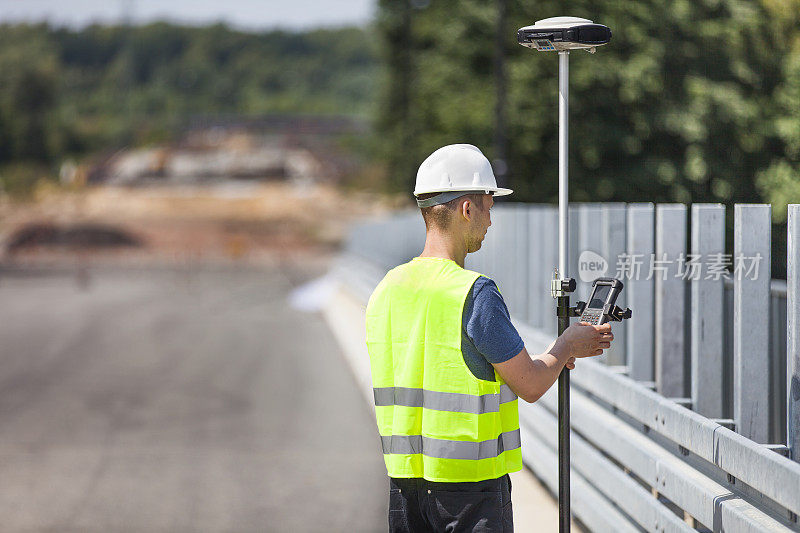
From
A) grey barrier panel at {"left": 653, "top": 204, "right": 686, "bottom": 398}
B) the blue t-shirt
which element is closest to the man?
the blue t-shirt

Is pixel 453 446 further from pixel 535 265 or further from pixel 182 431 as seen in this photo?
pixel 182 431

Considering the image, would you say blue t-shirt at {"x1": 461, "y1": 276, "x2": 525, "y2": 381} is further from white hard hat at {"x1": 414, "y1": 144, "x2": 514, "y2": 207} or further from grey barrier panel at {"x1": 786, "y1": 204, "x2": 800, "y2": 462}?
grey barrier panel at {"x1": 786, "y1": 204, "x2": 800, "y2": 462}

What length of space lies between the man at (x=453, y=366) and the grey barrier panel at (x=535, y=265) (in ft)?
17.0

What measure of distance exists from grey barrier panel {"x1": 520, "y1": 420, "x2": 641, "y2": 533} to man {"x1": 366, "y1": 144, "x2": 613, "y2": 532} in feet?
7.33

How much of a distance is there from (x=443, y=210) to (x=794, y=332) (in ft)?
5.05

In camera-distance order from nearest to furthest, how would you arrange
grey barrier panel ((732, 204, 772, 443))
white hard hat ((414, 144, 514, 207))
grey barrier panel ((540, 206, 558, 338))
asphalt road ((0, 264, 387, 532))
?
white hard hat ((414, 144, 514, 207)), grey barrier panel ((732, 204, 772, 443)), asphalt road ((0, 264, 387, 532)), grey barrier panel ((540, 206, 558, 338))

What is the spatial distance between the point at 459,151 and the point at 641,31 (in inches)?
1255

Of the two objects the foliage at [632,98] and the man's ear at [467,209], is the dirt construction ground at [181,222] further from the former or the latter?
the man's ear at [467,209]

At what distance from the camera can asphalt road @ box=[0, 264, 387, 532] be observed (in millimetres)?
8555

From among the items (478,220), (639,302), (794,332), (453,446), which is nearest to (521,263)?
(639,302)

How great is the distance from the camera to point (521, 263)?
10.2 meters

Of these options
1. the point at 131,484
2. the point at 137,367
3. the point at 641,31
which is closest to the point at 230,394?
the point at 137,367

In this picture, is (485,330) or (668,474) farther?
(668,474)

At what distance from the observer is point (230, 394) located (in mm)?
14672
